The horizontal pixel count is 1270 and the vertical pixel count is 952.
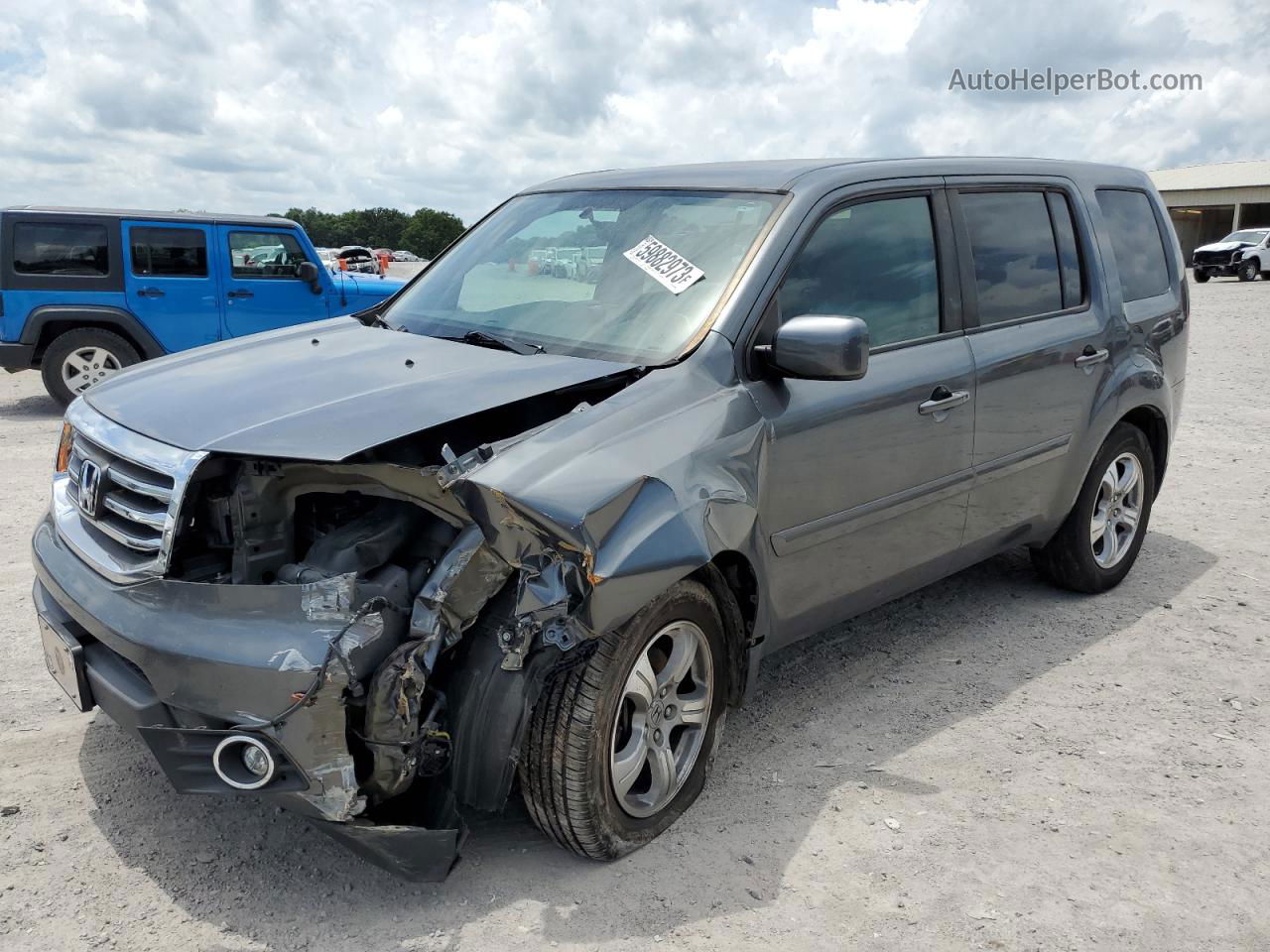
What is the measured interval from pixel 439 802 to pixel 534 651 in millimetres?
474

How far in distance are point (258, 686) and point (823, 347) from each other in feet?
5.63

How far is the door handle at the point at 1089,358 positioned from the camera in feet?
14.5

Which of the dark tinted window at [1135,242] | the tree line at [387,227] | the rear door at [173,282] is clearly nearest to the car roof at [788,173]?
the dark tinted window at [1135,242]

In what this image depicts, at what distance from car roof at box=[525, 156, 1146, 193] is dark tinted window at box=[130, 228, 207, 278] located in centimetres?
673

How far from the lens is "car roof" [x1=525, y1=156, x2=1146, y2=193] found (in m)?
3.56

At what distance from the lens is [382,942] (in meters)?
2.59

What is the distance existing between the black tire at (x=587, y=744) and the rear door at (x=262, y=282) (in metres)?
8.28

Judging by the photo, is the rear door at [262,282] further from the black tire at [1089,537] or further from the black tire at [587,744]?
the black tire at [587,744]

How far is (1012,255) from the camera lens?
4207 millimetres

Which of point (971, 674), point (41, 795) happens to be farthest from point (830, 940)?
point (41, 795)

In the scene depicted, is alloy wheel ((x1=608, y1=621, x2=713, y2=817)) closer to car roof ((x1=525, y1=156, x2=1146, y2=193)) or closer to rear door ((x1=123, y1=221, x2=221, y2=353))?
car roof ((x1=525, y1=156, x2=1146, y2=193))

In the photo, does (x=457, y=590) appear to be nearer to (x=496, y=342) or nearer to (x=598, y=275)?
(x=496, y=342)

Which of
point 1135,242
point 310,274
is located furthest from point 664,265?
point 310,274

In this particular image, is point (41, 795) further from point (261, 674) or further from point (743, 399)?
point (743, 399)
